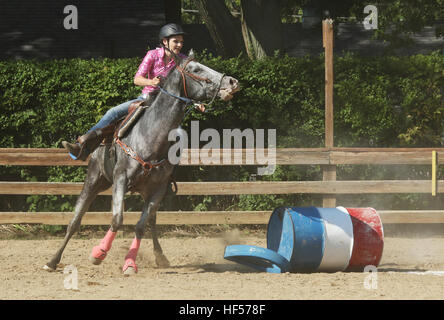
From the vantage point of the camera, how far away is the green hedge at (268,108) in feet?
37.7

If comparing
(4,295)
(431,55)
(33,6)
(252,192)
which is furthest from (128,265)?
(33,6)

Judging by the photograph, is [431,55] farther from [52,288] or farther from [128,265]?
[52,288]

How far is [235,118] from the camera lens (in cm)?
1182

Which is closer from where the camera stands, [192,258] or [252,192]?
[192,258]

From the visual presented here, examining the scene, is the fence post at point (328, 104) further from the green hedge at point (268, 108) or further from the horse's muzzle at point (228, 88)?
the horse's muzzle at point (228, 88)

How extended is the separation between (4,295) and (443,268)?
5412 mm

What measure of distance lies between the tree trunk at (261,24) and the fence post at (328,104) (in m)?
3.58

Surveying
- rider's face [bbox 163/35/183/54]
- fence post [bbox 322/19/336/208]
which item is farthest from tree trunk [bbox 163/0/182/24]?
rider's face [bbox 163/35/183/54]

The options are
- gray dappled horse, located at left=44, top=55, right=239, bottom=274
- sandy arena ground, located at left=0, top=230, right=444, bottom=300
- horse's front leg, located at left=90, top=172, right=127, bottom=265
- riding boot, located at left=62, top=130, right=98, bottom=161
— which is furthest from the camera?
riding boot, located at left=62, top=130, right=98, bottom=161

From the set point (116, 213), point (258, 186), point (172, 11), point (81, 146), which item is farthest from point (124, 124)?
point (172, 11)

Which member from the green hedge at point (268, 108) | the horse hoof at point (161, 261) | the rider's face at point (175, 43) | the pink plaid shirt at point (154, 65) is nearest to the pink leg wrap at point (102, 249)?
the horse hoof at point (161, 261)

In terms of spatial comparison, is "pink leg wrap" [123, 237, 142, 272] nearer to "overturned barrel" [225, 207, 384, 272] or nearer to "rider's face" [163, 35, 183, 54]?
"overturned barrel" [225, 207, 384, 272]

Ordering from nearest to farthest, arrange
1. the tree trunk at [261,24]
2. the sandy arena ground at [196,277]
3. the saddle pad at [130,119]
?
the sandy arena ground at [196,277] → the saddle pad at [130,119] → the tree trunk at [261,24]

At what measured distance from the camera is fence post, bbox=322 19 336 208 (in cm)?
1117
